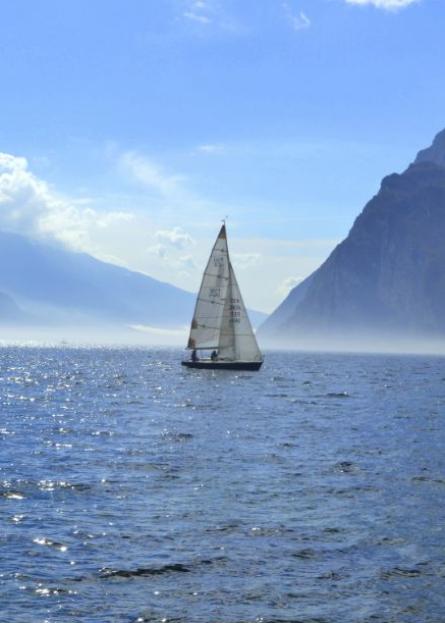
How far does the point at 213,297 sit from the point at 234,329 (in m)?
5.08

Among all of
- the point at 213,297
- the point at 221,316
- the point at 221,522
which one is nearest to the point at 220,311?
the point at 221,316

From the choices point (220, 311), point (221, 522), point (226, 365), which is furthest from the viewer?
point (226, 365)

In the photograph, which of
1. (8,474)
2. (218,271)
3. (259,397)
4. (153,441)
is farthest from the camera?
(218,271)

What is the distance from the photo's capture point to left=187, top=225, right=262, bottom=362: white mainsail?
4136 inches

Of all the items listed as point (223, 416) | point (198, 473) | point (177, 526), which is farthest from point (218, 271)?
point (177, 526)

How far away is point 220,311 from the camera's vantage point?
10531 centimetres

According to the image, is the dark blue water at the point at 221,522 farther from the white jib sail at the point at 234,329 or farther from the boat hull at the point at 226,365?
the boat hull at the point at 226,365

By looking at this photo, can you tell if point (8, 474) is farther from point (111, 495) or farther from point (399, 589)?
point (399, 589)

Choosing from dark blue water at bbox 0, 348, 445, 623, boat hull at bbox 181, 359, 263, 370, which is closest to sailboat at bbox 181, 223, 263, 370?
boat hull at bbox 181, 359, 263, 370

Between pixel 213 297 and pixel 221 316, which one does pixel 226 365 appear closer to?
pixel 221 316

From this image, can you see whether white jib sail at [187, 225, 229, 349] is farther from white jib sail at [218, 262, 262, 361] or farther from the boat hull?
the boat hull

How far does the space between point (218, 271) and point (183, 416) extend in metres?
50.1

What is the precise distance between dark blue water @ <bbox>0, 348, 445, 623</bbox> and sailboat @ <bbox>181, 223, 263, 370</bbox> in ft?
175

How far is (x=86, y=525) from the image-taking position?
78.3 ft
